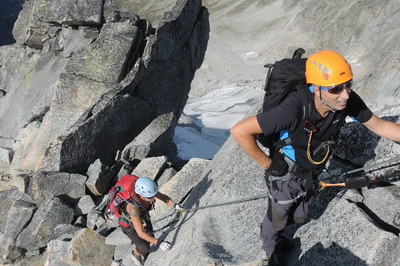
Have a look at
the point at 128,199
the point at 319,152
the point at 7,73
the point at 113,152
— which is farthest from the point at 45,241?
the point at 7,73

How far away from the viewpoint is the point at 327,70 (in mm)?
5453

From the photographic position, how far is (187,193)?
12.5 m

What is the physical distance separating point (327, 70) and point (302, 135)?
0.98 meters

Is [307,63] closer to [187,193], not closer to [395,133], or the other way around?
[395,133]

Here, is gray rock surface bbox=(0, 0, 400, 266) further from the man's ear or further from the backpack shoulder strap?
the man's ear

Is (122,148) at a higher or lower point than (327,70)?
lower

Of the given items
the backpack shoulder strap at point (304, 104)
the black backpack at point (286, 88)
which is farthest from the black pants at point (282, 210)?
the backpack shoulder strap at point (304, 104)

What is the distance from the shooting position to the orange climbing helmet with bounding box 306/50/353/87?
17.8ft

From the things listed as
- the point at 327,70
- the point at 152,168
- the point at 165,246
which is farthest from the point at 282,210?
the point at 152,168

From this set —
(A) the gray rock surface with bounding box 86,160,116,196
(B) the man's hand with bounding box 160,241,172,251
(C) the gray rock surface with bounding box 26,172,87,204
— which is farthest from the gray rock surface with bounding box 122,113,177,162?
(B) the man's hand with bounding box 160,241,172,251

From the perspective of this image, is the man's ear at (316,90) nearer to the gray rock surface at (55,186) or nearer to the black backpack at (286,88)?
the black backpack at (286,88)

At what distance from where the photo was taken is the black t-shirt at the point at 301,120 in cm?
548

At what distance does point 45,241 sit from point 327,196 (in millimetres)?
10137

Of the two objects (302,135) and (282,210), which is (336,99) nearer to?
(302,135)
